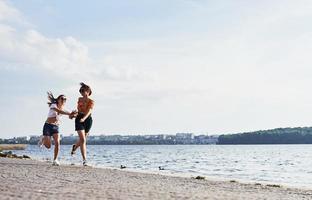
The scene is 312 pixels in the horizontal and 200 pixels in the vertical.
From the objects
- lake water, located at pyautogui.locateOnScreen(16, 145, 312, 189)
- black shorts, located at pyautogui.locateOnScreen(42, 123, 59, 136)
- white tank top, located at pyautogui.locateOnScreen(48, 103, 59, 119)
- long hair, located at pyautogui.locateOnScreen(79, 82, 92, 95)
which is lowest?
lake water, located at pyautogui.locateOnScreen(16, 145, 312, 189)

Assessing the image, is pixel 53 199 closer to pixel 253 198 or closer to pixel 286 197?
pixel 253 198

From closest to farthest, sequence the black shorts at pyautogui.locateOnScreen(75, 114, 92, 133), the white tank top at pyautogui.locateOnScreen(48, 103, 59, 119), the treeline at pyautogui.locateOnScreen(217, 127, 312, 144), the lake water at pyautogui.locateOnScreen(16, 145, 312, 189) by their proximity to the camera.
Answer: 1. the black shorts at pyautogui.locateOnScreen(75, 114, 92, 133)
2. the white tank top at pyautogui.locateOnScreen(48, 103, 59, 119)
3. the lake water at pyautogui.locateOnScreen(16, 145, 312, 189)
4. the treeline at pyautogui.locateOnScreen(217, 127, 312, 144)

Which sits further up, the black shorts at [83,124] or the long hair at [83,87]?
the long hair at [83,87]

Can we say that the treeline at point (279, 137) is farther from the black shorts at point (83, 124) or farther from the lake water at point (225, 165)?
the black shorts at point (83, 124)

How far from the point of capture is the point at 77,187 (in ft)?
29.6

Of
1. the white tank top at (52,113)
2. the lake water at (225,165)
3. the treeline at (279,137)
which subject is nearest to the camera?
the white tank top at (52,113)

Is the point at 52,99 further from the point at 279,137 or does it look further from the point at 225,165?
the point at 279,137

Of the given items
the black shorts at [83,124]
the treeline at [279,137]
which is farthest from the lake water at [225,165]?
the treeline at [279,137]

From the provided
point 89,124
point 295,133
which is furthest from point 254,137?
point 89,124

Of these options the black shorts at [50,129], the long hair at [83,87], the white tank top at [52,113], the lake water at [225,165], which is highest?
the long hair at [83,87]

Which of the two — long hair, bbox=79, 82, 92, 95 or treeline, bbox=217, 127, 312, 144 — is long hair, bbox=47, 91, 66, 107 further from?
treeline, bbox=217, 127, 312, 144

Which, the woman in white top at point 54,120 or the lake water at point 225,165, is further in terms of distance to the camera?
the lake water at point 225,165

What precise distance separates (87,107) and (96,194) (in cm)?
693

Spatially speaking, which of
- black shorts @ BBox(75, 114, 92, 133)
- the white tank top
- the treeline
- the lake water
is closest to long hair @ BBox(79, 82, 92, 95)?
black shorts @ BBox(75, 114, 92, 133)
